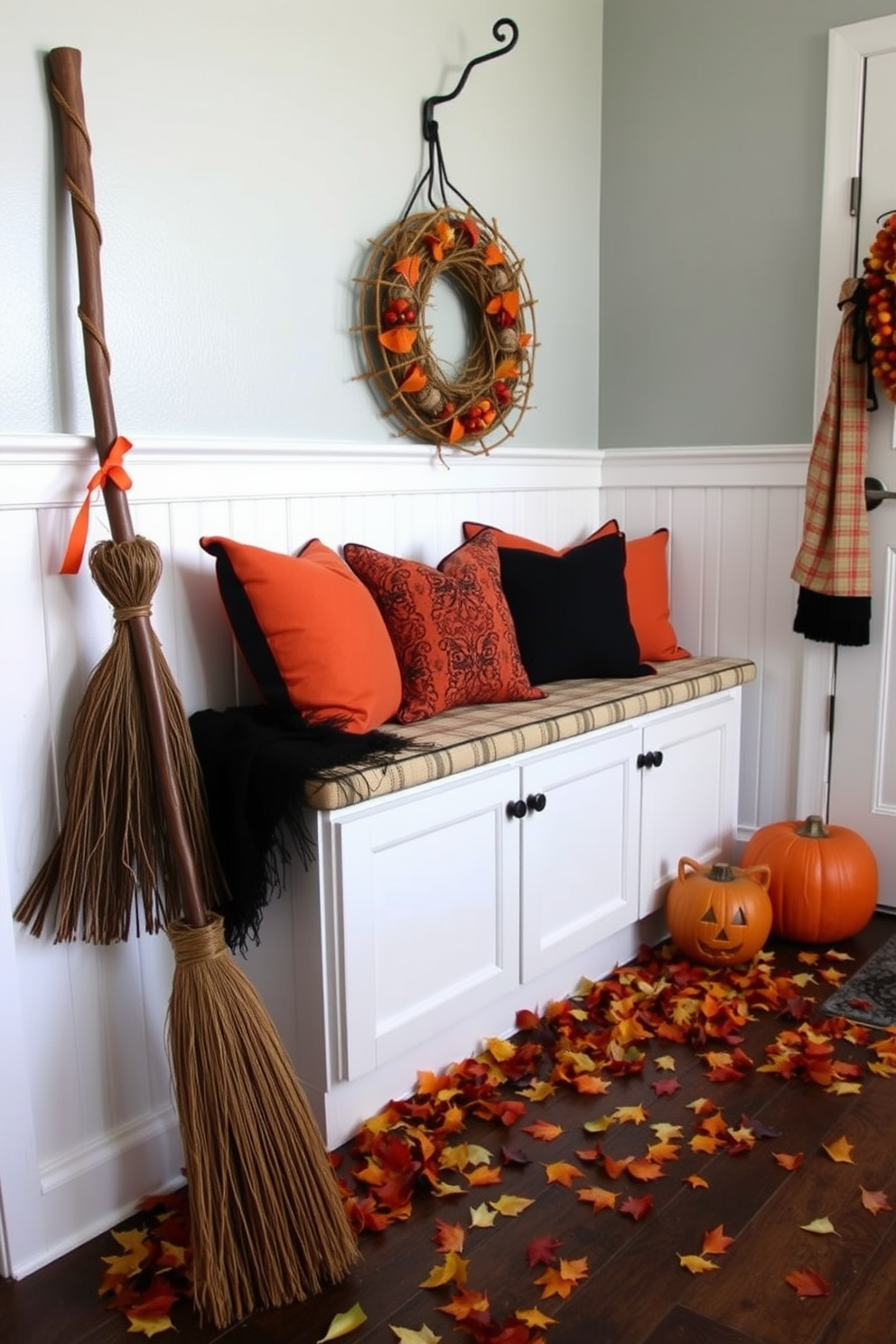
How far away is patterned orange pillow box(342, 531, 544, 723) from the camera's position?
2.27m

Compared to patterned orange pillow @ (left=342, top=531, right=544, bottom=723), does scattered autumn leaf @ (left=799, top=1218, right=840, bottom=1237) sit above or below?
below

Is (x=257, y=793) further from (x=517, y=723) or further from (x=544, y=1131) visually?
(x=544, y=1131)

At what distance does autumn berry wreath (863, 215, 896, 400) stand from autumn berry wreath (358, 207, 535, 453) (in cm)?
81

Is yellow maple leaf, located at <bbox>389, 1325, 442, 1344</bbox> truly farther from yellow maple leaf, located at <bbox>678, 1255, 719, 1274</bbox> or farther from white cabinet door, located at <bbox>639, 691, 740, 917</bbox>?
white cabinet door, located at <bbox>639, 691, 740, 917</bbox>

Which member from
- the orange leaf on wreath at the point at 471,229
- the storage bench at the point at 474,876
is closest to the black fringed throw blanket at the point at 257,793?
the storage bench at the point at 474,876

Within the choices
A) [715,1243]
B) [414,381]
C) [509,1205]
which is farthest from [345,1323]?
[414,381]

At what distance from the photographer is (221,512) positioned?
2.10 metres

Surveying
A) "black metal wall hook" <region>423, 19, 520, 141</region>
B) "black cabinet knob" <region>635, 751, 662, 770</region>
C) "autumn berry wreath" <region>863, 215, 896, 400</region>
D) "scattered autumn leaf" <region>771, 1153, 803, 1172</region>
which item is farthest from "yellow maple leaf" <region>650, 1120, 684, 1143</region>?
"black metal wall hook" <region>423, 19, 520, 141</region>

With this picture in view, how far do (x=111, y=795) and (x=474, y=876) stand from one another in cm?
73

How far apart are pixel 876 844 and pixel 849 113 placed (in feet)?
5.96

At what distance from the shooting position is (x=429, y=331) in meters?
2.60

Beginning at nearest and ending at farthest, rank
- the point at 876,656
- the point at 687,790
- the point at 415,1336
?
the point at 415,1336
the point at 687,790
the point at 876,656

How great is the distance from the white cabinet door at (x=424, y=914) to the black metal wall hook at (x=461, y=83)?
1.45 meters

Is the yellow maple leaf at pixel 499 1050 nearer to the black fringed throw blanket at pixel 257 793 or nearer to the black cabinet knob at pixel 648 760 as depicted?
the black fringed throw blanket at pixel 257 793
